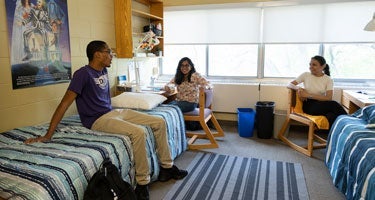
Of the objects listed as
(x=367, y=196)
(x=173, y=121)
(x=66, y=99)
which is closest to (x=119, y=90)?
(x=173, y=121)

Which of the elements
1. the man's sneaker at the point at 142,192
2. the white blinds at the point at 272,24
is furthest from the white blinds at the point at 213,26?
the man's sneaker at the point at 142,192

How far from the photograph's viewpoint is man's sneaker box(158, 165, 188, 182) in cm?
259

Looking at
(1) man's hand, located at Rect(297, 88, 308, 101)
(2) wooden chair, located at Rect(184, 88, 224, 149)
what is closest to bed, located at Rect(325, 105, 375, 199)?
(1) man's hand, located at Rect(297, 88, 308, 101)

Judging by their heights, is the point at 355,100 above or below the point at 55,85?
below

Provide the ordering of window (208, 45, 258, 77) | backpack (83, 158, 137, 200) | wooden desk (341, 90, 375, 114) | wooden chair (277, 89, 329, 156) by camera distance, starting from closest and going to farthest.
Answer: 1. backpack (83, 158, 137, 200)
2. wooden desk (341, 90, 375, 114)
3. wooden chair (277, 89, 329, 156)
4. window (208, 45, 258, 77)

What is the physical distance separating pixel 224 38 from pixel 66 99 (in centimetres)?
276

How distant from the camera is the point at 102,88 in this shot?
8.22 feet

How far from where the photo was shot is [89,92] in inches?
93.6

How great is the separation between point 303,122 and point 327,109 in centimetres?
31

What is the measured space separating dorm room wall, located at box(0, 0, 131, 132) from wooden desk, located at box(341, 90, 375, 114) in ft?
9.26

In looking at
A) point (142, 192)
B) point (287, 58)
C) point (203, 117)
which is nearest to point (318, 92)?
point (287, 58)

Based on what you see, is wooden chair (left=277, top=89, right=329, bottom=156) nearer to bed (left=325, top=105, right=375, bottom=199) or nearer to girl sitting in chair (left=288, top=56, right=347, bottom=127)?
girl sitting in chair (left=288, top=56, right=347, bottom=127)

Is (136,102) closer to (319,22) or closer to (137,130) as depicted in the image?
(137,130)

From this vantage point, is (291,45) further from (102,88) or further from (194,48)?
(102,88)
